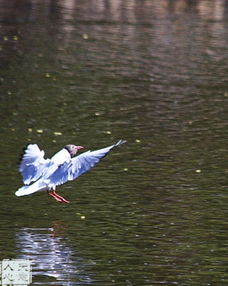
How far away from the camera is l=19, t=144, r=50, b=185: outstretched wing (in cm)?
1427

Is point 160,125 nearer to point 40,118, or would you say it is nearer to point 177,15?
point 40,118

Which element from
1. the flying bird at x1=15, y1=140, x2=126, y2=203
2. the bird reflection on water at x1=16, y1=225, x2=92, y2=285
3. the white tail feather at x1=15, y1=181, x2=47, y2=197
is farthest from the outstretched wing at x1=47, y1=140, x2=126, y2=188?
the bird reflection on water at x1=16, y1=225, x2=92, y2=285

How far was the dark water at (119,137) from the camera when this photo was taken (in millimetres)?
13133

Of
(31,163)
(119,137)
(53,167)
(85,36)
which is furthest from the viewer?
(85,36)

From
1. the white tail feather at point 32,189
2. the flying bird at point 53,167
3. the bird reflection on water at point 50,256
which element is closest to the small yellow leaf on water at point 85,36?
the flying bird at point 53,167

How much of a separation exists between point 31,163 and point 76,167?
0.83 meters

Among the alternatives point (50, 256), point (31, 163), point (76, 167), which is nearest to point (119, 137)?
point (31, 163)

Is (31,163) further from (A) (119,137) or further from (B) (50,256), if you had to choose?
(A) (119,137)

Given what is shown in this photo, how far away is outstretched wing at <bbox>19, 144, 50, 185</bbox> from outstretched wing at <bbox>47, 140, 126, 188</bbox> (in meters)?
0.34

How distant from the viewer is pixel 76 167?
1378 cm

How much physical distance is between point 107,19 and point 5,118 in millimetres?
17799

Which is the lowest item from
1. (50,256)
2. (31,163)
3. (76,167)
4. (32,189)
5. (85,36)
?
(85,36)

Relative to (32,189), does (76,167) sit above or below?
above

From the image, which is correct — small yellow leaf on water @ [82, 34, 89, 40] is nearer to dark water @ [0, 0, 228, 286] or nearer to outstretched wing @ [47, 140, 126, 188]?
dark water @ [0, 0, 228, 286]
